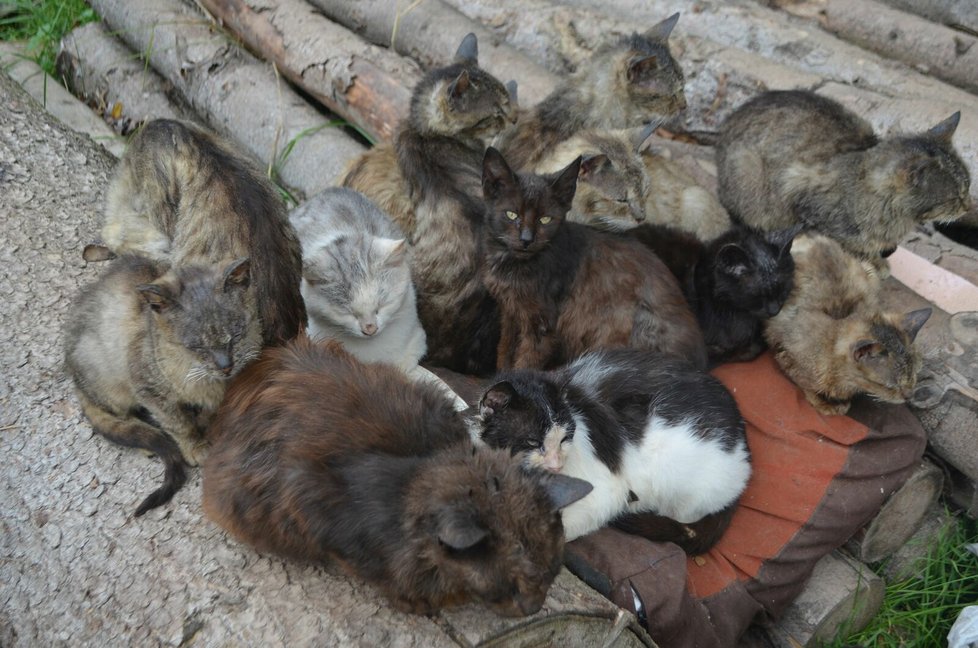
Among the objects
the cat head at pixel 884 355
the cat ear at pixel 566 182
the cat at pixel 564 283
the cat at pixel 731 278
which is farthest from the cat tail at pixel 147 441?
the cat head at pixel 884 355

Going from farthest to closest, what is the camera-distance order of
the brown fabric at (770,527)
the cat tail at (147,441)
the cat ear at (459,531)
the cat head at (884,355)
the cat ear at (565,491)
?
the cat head at (884,355) → the brown fabric at (770,527) → the cat tail at (147,441) → the cat ear at (565,491) → the cat ear at (459,531)

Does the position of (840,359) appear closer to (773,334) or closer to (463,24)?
(773,334)

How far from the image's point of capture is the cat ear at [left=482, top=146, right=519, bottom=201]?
3.85 meters

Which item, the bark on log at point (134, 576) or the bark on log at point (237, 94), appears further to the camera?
the bark on log at point (237, 94)

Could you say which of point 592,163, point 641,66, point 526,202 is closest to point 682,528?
point 526,202

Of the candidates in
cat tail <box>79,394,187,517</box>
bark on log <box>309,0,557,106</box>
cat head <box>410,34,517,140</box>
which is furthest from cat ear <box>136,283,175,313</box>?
bark on log <box>309,0,557,106</box>

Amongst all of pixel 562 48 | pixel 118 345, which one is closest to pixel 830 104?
pixel 562 48

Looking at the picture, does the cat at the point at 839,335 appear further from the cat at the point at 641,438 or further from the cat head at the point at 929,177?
the cat at the point at 641,438

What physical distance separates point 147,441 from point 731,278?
301 centimetres

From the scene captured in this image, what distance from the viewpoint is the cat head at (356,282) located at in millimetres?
3900

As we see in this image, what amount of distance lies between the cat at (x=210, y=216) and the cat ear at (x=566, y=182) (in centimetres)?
133

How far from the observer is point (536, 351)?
13.8 feet

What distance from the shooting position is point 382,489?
107 inches

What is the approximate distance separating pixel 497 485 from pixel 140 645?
1383mm
